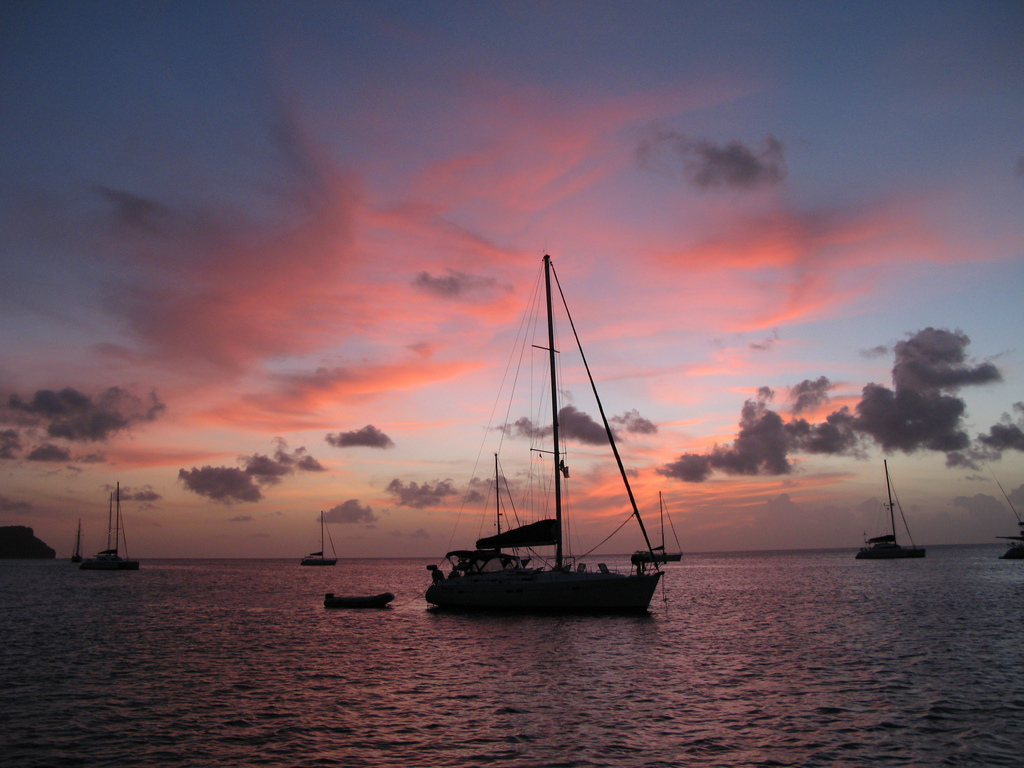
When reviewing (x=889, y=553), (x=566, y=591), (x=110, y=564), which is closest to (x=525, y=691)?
(x=566, y=591)

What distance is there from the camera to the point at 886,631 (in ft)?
133

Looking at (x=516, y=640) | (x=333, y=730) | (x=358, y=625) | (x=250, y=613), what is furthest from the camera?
(x=250, y=613)

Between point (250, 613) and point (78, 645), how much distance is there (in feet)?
71.1

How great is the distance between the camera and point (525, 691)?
1029 inches

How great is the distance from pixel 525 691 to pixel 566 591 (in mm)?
20151

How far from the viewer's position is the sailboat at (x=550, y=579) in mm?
45938

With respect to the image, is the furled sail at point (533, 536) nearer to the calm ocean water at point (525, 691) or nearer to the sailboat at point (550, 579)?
the sailboat at point (550, 579)

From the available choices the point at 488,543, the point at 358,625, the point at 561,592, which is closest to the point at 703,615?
the point at 561,592

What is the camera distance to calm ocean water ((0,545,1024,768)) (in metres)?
18.8

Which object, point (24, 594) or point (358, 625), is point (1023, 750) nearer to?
point (358, 625)

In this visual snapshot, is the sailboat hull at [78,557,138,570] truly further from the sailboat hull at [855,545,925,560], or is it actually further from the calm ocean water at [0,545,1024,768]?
the sailboat hull at [855,545,925,560]

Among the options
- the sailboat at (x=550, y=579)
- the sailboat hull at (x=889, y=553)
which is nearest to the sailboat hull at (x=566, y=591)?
the sailboat at (x=550, y=579)

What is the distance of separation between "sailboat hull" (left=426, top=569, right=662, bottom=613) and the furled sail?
204cm

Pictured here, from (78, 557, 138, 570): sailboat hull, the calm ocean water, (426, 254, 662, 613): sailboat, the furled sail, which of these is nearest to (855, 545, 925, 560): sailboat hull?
the calm ocean water
